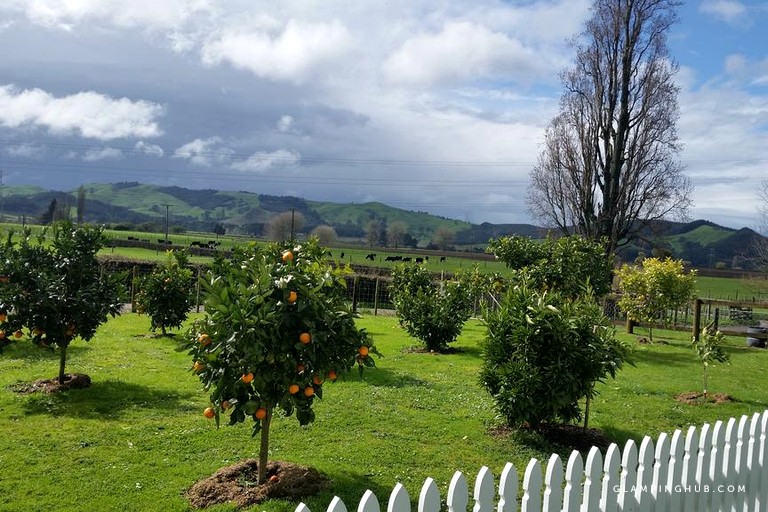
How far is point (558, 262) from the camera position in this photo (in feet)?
55.0

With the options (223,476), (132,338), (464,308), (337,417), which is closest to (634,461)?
(223,476)

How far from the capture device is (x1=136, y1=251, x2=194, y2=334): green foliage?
53.6ft

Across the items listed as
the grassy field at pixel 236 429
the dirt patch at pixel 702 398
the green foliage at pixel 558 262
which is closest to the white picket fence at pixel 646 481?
the grassy field at pixel 236 429

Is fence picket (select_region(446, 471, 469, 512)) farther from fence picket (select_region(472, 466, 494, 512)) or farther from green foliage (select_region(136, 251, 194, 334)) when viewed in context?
green foliage (select_region(136, 251, 194, 334))

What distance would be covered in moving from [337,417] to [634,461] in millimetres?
5646

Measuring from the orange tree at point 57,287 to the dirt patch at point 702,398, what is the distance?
10.1 metres

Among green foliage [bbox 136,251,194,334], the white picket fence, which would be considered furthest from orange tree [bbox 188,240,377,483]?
green foliage [bbox 136,251,194,334]

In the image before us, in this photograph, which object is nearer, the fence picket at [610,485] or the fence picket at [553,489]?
the fence picket at [553,489]

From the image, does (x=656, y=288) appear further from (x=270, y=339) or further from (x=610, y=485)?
(x=610, y=485)

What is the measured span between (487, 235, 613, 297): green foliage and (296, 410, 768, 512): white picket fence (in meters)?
10.4

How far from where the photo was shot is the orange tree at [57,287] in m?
8.95

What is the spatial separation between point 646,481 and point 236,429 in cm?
564

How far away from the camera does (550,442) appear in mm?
8156

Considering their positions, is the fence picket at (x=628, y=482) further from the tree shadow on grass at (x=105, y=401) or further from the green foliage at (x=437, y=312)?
the green foliage at (x=437, y=312)
